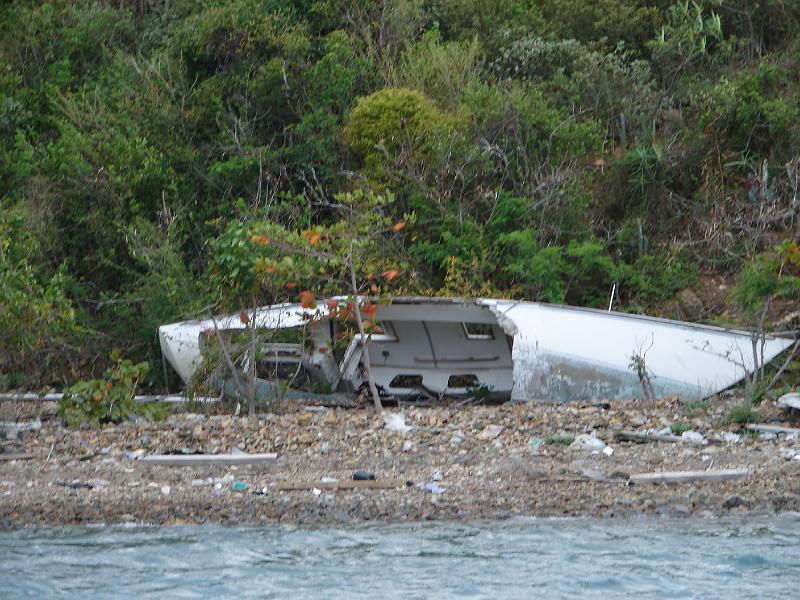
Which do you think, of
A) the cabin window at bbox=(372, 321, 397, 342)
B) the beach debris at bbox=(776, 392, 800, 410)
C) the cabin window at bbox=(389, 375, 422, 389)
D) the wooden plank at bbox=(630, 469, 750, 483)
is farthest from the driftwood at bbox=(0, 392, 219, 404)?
the beach debris at bbox=(776, 392, 800, 410)

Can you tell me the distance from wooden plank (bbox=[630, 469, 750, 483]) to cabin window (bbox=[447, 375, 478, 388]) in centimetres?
609

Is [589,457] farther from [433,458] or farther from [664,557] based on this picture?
[664,557]

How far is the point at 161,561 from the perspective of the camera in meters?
8.80

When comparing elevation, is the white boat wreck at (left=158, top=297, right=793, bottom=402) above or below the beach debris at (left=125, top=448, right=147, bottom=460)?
above

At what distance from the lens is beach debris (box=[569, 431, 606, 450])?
38.2 ft

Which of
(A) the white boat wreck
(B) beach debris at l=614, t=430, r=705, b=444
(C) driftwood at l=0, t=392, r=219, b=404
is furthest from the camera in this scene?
(A) the white boat wreck

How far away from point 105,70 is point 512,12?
856 cm

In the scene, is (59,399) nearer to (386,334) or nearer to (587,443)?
(386,334)

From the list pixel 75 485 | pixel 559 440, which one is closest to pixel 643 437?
pixel 559 440

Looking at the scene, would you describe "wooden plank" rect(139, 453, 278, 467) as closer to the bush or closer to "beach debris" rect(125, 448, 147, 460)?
"beach debris" rect(125, 448, 147, 460)

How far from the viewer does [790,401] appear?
12.6 m

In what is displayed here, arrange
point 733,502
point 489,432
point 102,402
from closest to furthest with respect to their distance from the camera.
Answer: point 733,502 → point 489,432 → point 102,402

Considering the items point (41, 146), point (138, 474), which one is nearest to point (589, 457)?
point (138, 474)

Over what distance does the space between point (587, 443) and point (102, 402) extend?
17.9 ft
